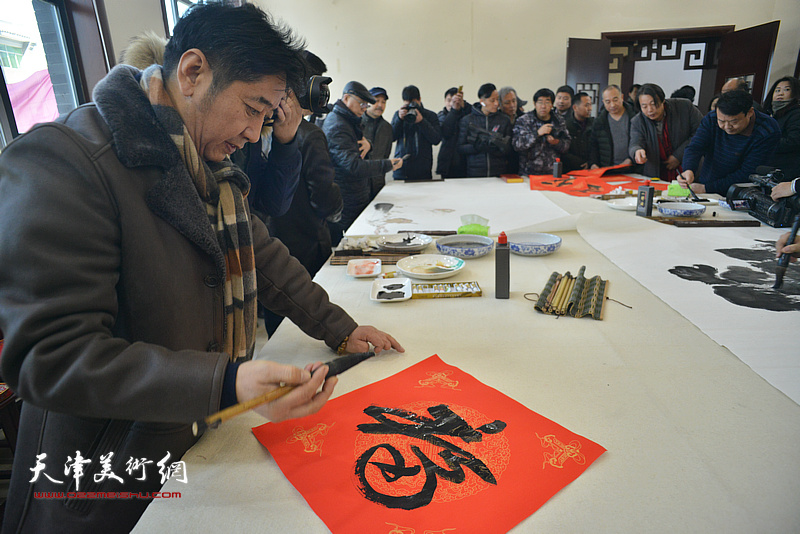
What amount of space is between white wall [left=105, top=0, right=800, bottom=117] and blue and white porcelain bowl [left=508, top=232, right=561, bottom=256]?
490 cm

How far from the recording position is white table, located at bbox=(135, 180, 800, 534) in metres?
0.60

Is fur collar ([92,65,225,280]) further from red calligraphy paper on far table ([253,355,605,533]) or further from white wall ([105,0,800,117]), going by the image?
white wall ([105,0,800,117])

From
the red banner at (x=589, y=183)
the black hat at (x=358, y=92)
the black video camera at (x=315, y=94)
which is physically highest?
the black hat at (x=358, y=92)

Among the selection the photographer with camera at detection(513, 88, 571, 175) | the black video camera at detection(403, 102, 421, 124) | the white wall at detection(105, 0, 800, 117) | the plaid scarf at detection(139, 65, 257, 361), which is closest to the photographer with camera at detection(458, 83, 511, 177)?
the photographer with camera at detection(513, 88, 571, 175)

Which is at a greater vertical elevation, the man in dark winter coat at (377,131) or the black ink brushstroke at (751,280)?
the man in dark winter coat at (377,131)

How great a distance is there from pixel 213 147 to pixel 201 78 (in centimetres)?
12

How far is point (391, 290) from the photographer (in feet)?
4.48

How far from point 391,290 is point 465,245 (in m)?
0.51

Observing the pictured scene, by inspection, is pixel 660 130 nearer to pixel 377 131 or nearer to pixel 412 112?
pixel 412 112

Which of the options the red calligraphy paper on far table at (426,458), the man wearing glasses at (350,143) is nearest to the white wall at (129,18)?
the man wearing glasses at (350,143)

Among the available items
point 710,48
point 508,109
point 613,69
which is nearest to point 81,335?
point 508,109

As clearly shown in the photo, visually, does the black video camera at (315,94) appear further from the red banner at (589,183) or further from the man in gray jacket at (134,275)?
the red banner at (589,183)

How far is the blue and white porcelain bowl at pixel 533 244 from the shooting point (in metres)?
1.66

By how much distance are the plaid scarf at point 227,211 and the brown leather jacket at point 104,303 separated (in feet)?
0.07
